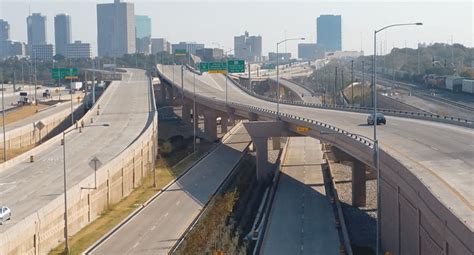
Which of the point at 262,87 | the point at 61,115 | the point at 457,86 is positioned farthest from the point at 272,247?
the point at 262,87

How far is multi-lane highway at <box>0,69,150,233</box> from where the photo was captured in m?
36.6

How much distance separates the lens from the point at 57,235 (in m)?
34.8

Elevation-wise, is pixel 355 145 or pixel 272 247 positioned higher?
pixel 355 145

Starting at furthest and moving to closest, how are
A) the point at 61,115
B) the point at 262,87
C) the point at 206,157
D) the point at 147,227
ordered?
the point at 262,87 < the point at 61,115 < the point at 206,157 < the point at 147,227

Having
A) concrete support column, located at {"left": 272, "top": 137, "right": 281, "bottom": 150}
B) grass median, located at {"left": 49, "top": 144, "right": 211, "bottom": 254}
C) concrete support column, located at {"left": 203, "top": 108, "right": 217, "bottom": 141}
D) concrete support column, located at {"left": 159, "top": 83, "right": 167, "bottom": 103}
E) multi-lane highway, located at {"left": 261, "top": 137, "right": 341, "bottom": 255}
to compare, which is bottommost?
multi-lane highway, located at {"left": 261, "top": 137, "right": 341, "bottom": 255}

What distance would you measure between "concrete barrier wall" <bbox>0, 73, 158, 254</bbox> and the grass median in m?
0.42

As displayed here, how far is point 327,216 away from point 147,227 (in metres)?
10.9

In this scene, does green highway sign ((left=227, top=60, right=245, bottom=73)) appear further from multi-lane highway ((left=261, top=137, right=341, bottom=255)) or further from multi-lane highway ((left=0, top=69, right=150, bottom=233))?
multi-lane highway ((left=261, top=137, right=341, bottom=255))

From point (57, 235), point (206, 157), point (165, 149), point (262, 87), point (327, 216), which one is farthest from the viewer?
point (262, 87)

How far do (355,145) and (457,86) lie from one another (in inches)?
3297

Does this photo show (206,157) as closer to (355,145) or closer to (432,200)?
(355,145)

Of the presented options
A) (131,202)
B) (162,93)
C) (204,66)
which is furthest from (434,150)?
(162,93)

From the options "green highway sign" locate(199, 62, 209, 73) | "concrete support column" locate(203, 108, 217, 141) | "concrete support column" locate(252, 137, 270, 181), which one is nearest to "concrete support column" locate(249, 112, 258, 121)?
"concrete support column" locate(252, 137, 270, 181)

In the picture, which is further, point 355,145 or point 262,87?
point 262,87
